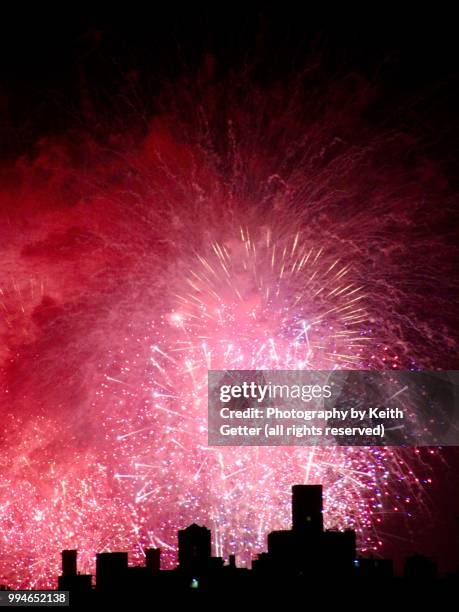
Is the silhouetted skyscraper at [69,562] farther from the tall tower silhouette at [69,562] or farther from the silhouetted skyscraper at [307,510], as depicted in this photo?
the silhouetted skyscraper at [307,510]

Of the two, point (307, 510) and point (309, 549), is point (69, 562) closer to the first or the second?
point (309, 549)

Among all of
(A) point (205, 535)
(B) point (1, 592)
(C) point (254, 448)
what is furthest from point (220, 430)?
(B) point (1, 592)

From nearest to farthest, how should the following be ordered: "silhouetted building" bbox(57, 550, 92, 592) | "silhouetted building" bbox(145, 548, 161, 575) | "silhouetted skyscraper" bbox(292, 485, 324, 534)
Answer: "silhouetted skyscraper" bbox(292, 485, 324, 534)
"silhouetted building" bbox(57, 550, 92, 592)
"silhouetted building" bbox(145, 548, 161, 575)

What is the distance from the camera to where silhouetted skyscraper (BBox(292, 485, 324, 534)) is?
21.5m

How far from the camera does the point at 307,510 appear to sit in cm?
2167

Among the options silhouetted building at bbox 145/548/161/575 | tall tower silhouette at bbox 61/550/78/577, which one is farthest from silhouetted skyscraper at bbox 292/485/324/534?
tall tower silhouette at bbox 61/550/78/577

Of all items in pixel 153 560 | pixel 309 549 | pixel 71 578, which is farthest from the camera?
pixel 153 560

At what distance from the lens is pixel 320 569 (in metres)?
21.6

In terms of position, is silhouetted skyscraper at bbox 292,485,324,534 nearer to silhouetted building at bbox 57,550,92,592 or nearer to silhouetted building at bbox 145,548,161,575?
silhouetted building at bbox 145,548,161,575

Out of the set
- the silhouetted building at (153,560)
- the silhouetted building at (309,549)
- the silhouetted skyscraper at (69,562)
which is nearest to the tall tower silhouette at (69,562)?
the silhouetted skyscraper at (69,562)

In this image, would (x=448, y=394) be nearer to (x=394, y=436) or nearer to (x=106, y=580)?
(x=394, y=436)

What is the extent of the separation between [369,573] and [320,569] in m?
1.12

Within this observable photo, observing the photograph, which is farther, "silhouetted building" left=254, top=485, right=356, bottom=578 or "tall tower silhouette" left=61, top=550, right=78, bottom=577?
"tall tower silhouette" left=61, top=550, right=78, bottom=577

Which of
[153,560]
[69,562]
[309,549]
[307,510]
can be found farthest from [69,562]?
[307,510]
